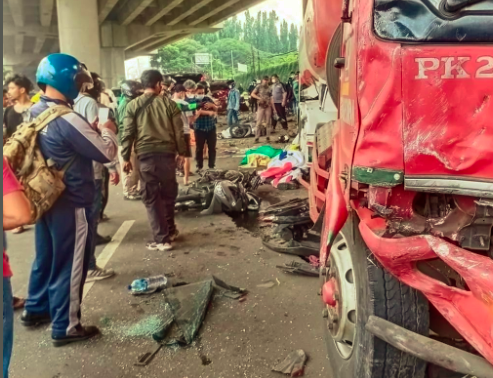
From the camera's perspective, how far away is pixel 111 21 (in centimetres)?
3484

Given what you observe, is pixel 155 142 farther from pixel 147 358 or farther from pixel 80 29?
pixel 80 29

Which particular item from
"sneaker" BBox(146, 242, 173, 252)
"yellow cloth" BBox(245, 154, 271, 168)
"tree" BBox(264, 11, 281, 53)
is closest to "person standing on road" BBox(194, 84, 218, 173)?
"yellow cloth" BBox(245, 154, 271, 168)

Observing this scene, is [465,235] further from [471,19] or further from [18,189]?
[18,189]

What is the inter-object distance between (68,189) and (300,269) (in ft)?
8.04

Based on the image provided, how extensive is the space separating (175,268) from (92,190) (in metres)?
1.82

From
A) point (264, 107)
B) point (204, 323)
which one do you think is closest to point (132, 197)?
point (204, 323)

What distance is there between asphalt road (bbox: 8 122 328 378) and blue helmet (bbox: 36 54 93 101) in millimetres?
1868

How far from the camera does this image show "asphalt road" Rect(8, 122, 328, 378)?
12.1 feet

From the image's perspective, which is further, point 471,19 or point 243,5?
point 243,5

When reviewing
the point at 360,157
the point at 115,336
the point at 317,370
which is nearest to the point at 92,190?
the point at 115,336

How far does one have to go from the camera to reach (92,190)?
Result: 414 centimetres

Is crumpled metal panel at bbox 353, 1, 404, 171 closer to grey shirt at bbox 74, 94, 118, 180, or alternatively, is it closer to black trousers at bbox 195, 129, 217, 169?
grey shirt at bbox 74, 94, 118, 180

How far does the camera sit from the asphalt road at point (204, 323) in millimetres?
3697

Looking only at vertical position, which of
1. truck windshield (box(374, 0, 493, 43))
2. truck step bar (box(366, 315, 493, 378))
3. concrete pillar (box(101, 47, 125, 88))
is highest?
concrete pillar (box(101, 47, 125, 88))
